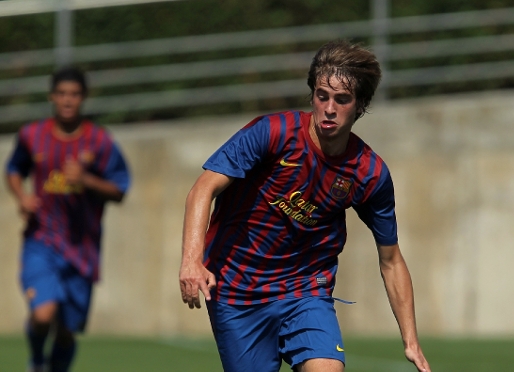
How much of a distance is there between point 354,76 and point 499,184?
7490 mm

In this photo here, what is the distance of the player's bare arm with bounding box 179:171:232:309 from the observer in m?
4.38

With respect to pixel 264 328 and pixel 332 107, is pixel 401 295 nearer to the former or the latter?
pixel 264 328

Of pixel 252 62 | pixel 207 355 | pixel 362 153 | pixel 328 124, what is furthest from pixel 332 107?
pixel 252 62

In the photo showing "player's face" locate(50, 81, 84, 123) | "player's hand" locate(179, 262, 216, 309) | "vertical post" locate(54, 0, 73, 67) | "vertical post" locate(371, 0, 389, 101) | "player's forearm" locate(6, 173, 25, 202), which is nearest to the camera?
"player's hand" locate(179, 262, 216, 309)

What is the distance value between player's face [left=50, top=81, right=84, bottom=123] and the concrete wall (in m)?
4.78

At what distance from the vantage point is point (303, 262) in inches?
207

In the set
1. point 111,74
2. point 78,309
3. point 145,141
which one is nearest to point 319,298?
point 78,309

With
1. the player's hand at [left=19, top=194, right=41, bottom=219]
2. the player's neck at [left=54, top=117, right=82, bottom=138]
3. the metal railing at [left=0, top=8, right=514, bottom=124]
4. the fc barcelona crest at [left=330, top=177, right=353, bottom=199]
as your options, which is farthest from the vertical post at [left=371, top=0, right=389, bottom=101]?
the fc barcelona crest at [left=330, top=177, right=353, bottom=199]

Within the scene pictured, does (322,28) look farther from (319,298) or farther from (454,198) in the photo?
(319,298)

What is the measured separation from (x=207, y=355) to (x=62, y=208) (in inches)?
110

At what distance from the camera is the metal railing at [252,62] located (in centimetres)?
1320

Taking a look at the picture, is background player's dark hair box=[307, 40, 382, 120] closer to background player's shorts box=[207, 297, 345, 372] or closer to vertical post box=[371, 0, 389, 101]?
background player's shorts box=[207, 297, 345, 372]

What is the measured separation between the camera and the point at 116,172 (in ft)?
27.4

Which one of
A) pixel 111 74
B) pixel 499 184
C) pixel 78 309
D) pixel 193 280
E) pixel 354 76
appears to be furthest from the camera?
pixel 111 74
